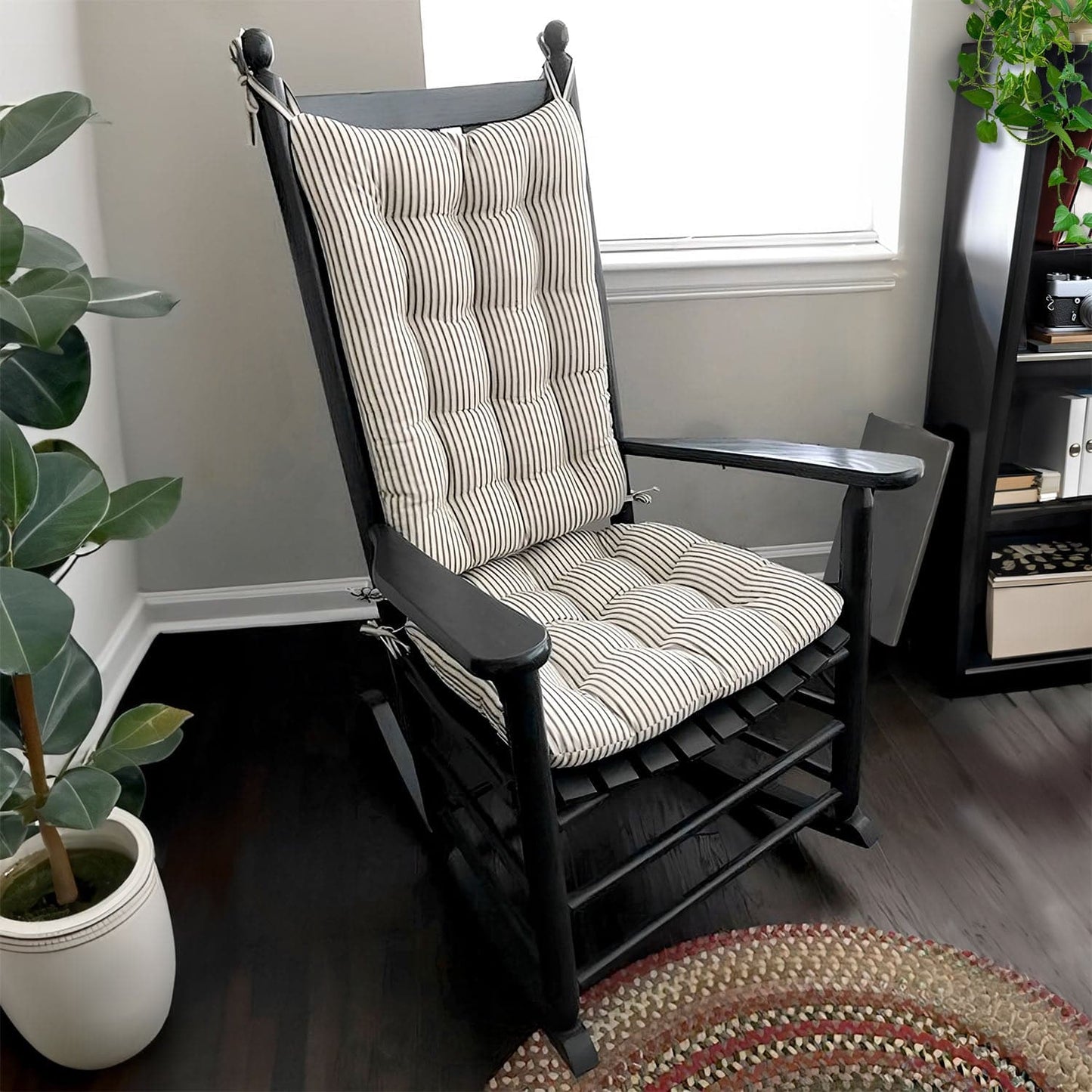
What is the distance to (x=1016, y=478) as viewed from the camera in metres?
1.85

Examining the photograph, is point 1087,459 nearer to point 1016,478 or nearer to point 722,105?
point 1016,478

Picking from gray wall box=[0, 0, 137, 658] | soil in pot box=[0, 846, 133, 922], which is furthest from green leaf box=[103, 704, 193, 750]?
gray wall box=[0, 0, 137, 658]

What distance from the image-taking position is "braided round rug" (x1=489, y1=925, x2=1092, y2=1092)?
1.18m

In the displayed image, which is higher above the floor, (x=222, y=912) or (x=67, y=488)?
(x=67, y=488)

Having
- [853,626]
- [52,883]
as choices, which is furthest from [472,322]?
[52,883]

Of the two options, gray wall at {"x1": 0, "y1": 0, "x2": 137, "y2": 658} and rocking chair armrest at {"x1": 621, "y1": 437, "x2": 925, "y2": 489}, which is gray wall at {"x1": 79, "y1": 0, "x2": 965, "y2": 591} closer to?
gray wall at {"x1": 0, "y1": 0, "x2": 137, "y2": 658}

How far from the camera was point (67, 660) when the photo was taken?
113 cm

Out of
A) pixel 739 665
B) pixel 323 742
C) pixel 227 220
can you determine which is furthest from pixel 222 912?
pixel 227 220

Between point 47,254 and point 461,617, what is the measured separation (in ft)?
1.71

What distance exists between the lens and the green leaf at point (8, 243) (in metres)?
0.83

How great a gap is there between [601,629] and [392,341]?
469 mm

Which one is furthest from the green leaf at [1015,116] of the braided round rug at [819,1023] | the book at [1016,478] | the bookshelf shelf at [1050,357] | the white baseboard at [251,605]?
the white baseboard at [251,605]

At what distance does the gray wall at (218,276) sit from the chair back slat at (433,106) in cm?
45

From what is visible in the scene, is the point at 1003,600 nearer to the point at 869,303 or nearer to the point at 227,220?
the point at 869,303
